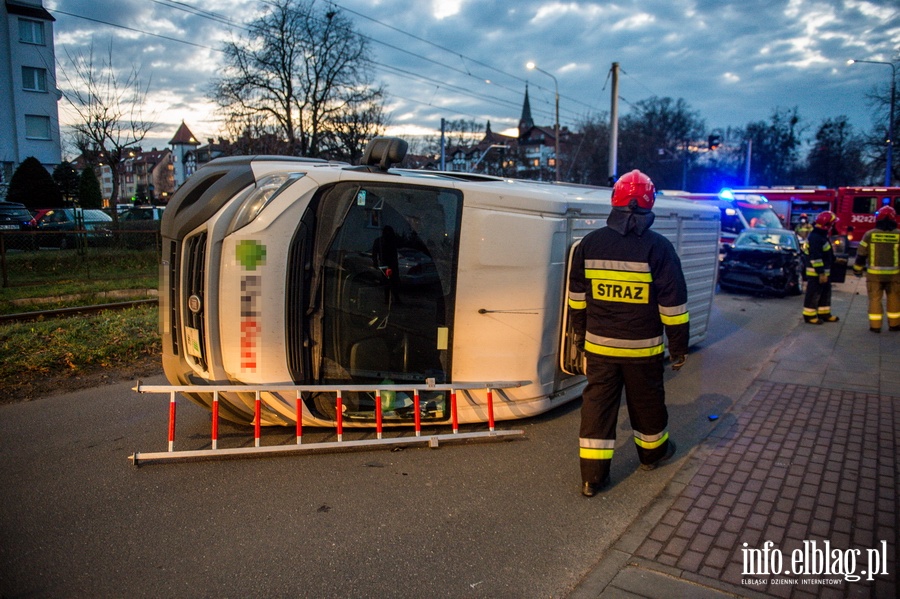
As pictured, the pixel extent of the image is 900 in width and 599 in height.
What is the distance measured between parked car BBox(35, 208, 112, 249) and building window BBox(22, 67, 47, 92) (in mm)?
23333

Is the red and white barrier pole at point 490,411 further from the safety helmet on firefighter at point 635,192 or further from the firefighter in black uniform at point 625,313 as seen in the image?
the safety helmet on firefighter at point 635,192

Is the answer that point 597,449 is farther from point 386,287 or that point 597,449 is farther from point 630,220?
point 386,287

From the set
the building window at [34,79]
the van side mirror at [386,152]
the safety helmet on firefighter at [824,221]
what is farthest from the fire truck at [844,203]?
the building window at [34,79]

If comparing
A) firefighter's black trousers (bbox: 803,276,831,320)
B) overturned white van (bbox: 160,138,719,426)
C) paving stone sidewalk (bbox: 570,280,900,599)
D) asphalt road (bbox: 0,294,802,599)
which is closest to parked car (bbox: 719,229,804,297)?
firefighter's black trousers (bbox: 803,276,831,320)

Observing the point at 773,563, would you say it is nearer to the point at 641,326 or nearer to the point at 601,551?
the point at 601,551

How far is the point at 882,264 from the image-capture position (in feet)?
30.3

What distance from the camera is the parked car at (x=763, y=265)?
13.8m

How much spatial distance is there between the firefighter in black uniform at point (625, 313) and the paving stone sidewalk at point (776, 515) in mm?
575

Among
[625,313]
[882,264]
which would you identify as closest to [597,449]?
[625,313]

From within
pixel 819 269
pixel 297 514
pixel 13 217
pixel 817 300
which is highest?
pixel 13 217

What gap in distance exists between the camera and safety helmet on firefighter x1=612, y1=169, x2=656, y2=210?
12.9ft

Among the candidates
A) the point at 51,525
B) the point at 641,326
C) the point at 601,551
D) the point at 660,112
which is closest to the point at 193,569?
the point at 51,525

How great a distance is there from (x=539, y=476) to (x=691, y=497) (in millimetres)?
984

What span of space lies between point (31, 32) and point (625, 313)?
166 ft
